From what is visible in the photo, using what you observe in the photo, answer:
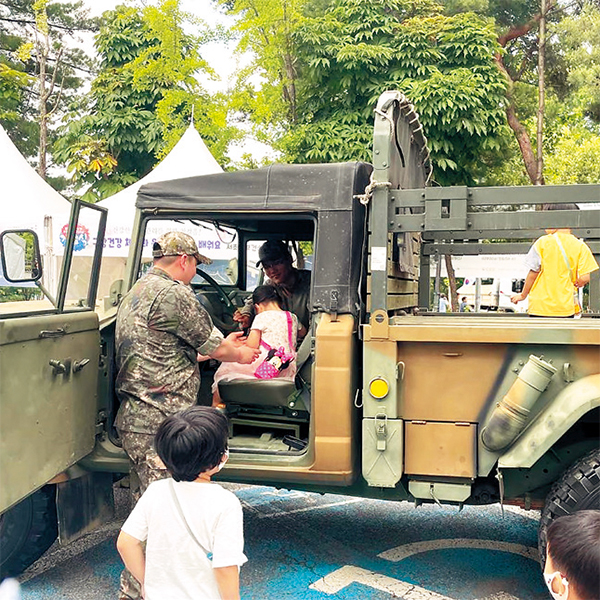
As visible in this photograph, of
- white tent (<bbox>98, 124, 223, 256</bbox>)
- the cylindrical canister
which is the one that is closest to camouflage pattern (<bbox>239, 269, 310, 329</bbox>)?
the cylindrical canister

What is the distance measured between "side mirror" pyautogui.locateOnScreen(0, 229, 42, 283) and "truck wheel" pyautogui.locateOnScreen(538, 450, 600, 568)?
238 cm

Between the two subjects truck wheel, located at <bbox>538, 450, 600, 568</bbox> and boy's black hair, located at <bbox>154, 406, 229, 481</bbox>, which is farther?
truck wheel, located at <bbox>538, 450, 600, 568</bbox>

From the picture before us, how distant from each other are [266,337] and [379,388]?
1014 mm

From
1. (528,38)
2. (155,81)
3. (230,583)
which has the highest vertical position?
(528,38)

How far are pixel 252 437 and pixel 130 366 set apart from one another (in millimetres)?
882

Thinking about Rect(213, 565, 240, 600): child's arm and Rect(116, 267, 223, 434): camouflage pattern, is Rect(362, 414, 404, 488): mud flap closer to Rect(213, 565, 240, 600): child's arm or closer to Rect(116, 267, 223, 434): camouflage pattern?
Rect(116, 267, 223, 434): camouflage pattern

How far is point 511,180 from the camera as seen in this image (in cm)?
1652

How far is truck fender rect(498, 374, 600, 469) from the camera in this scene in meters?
2.72

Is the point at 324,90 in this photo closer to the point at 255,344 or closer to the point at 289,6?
the point at 289,6

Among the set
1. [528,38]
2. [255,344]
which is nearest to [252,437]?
[255,344]

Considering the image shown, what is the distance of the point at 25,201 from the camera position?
34.3 feet

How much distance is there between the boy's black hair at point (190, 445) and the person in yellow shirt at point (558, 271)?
290 centimetres

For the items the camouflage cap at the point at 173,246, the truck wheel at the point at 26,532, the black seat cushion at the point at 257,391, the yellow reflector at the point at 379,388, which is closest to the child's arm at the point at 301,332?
the black seat cushion at the point at 257,391

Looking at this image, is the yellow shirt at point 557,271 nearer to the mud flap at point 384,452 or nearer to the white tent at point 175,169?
the mud flap at point 384,452
